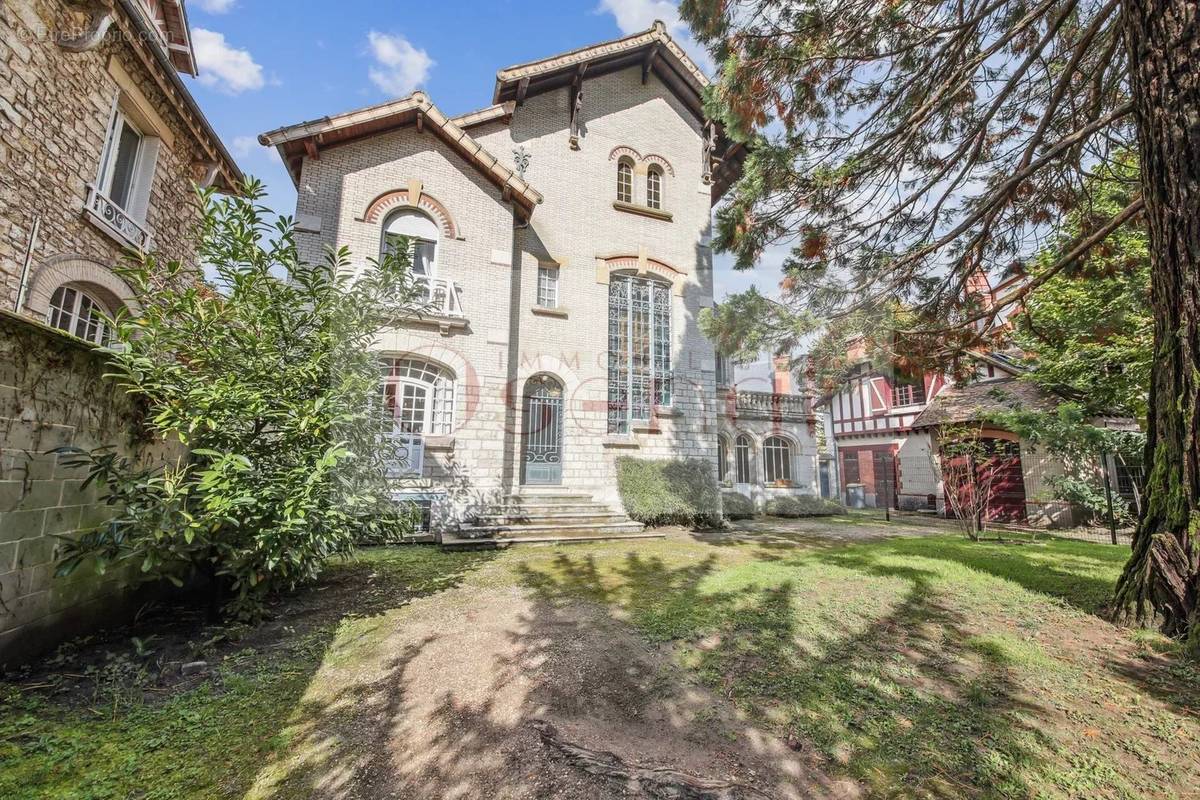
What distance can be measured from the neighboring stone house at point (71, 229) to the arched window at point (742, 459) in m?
13.2

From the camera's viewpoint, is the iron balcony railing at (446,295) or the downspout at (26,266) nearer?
the downspout at (26,266)

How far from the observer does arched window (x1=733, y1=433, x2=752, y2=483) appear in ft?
47.3

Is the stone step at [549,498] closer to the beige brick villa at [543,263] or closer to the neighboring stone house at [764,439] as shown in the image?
the beige brick villa at [543,263]

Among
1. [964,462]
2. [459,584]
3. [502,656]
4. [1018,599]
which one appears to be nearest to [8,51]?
[459,584]

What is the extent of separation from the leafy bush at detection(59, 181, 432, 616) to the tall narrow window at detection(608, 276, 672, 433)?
23.5 ft

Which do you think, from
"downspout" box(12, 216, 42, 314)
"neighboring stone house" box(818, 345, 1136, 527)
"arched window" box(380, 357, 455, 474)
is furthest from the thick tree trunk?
"downspout" box(12, 216, 42, 314)

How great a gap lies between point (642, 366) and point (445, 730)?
940 cm

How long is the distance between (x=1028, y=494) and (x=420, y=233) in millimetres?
17635

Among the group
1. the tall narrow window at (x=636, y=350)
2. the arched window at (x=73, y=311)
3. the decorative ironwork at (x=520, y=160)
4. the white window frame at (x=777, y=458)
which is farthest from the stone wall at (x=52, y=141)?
the white window frame at (x=777, y=458)

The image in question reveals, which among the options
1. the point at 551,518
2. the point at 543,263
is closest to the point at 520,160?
the point at 543,263

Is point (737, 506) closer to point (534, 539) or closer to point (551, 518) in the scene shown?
point (551, 518)

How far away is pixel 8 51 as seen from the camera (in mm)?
5141

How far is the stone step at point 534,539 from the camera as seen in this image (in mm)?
7582

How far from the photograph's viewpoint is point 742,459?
14656 millimetres
